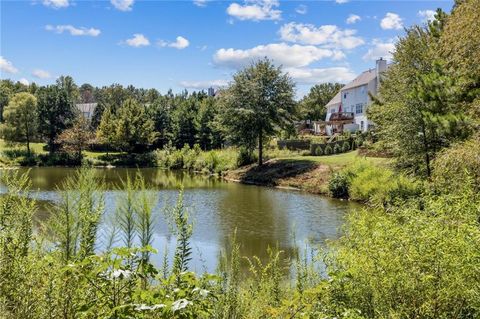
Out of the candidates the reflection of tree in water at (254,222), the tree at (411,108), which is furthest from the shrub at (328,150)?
the tree at (411,108)

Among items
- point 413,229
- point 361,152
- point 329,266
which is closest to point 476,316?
point 413,229

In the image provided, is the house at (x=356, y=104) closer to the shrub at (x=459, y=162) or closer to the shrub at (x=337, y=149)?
the shrub at (x=337, y=149)

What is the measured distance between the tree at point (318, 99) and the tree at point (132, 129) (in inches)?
1298

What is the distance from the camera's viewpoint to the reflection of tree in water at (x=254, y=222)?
1404 cm

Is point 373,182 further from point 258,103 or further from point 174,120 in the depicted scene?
point 174,120

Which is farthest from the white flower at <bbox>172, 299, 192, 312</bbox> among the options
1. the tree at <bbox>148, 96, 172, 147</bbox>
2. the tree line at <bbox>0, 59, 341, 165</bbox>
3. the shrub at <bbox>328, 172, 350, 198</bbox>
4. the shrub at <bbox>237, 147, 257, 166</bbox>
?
the tree at <bbox>148, 96, 172, 147</bbox>

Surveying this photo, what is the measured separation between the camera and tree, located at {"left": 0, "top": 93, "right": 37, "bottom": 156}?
1976 inches

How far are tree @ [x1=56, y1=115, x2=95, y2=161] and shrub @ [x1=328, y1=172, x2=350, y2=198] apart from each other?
106ft

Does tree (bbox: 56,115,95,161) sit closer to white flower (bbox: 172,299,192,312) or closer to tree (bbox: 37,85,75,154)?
tree (bbox: 37,85,75,154)

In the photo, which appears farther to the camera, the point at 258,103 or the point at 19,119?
the point at 19,119

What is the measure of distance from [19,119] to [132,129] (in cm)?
1352

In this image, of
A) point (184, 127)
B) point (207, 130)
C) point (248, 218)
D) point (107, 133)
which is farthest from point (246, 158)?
point (107, 133)

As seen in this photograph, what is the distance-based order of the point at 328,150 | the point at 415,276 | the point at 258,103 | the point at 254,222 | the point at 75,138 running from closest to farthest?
the point at 415,276 < the point at 254,222 < the point at 258,103 < the point at 328,150 < the point at 75,138

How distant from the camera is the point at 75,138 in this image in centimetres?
4912
